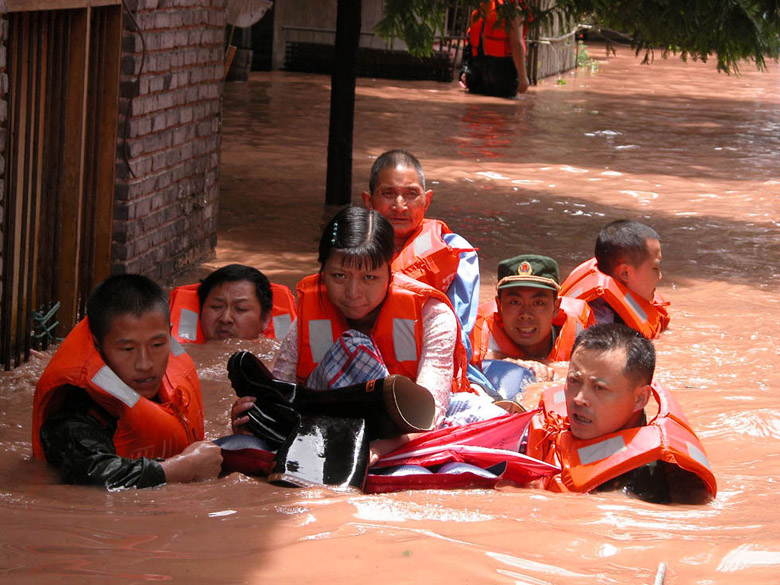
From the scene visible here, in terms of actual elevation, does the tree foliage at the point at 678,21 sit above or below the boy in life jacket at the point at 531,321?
above

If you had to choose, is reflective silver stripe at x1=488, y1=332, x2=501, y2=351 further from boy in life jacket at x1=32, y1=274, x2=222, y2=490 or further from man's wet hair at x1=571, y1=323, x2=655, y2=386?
boy in life jacket at x1=32, y1=274, x2=222, y2=490

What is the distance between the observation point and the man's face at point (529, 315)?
18.8 ft

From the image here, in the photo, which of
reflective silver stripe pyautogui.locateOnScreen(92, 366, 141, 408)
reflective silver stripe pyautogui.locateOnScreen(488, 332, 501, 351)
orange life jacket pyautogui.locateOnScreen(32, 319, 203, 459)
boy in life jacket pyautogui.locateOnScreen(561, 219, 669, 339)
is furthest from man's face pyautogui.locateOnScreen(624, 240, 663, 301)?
reflective silver stripe pyautogui.locateOnScreen(92, 366, 141, 408)

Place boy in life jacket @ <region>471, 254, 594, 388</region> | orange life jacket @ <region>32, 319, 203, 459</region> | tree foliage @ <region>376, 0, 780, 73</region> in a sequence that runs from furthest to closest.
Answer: tree foliage @ <region>376, 0, 780, 73</region>
boy in life jacket @ <region>471, 254, 594, 388</region>
orange life jacket @ <region>32, 319, 203, 459</region>

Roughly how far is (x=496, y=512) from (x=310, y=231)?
579 cm

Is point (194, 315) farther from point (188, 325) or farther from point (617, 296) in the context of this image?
point (617, 296)

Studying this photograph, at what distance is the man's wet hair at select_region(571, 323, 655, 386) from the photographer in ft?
13.0

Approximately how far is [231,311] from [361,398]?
215cm

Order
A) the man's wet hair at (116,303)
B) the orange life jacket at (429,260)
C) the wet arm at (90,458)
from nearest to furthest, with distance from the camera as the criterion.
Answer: the wet arm at (90,458), the man's wet hair at (116,303), the orange life jacket at (429,260)

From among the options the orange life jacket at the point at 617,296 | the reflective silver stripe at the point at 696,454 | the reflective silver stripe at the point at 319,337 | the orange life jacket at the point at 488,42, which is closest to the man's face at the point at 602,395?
the reflective silver stripe at the point at 696,454

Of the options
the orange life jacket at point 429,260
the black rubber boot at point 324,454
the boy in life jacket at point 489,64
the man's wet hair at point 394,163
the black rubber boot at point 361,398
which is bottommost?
the black rubber boot at point 324,454

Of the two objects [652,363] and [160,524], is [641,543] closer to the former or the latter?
[652,363]

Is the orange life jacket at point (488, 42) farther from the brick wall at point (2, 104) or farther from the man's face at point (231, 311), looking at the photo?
the brick wall at point (2, 104)

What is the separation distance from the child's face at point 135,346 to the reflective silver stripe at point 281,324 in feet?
7.06
